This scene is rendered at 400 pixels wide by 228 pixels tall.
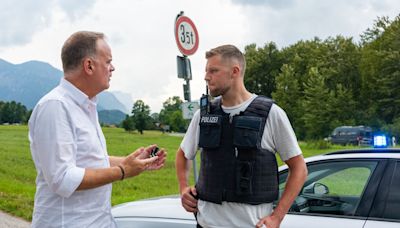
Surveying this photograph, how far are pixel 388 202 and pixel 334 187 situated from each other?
0.57 meters

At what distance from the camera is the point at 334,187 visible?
362 cm

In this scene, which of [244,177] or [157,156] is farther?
[244,177]

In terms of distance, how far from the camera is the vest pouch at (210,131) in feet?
8.68

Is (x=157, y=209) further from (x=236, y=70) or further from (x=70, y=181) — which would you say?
(x=70, y=181)

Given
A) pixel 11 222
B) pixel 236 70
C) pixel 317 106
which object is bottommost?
pixel 11 222

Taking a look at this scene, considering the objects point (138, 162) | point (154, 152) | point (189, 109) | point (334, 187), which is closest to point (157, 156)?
point (154, 152)

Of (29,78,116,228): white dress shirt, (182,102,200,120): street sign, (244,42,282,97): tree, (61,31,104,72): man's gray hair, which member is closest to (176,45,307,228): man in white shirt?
(29,78,116,228): white dress shirt

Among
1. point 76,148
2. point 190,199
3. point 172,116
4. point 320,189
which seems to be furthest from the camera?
point 172,116

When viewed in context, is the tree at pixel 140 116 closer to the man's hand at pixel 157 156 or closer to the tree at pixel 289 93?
the tree at pixel 289 93

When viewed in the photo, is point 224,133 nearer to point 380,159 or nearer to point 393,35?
point 380,159

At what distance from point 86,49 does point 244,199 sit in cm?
109

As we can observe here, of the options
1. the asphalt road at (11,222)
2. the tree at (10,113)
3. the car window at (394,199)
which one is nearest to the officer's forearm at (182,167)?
the car window at (394,199)

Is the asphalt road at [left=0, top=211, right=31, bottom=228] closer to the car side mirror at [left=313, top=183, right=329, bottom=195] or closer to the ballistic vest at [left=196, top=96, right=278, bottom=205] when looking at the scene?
the car side mirror at [left=313, top=183, right=329, bottom=195]

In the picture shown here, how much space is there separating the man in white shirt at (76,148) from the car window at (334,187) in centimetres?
156
